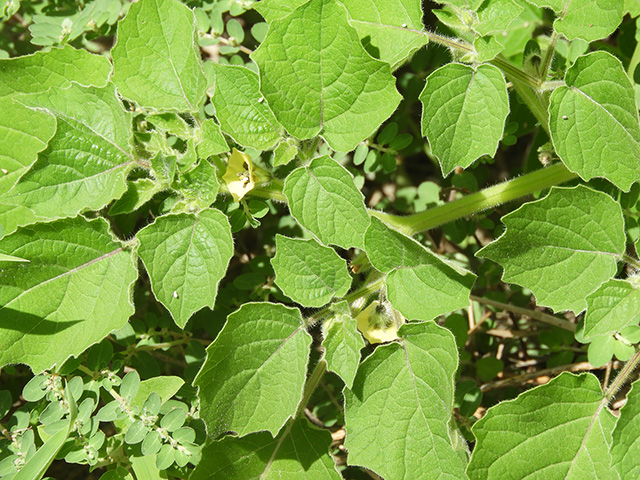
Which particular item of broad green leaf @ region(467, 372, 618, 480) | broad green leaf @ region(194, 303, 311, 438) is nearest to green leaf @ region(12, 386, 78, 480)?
broad green leaf @ region(194, 303, 311, 438)

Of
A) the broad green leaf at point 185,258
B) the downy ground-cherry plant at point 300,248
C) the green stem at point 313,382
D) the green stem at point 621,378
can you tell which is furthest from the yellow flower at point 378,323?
the green stem at point 621,378

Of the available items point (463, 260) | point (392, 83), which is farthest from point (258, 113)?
point (463, 260)

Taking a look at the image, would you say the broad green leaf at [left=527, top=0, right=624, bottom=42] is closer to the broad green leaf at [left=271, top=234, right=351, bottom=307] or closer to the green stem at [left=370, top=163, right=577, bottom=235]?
the green stem at [left=370, top=163, right=577, bottom=235]

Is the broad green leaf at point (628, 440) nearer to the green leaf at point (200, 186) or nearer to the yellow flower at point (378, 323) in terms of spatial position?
the yellow flower at point (378, 323)

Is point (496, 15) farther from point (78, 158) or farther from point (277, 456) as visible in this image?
point (277, 456)

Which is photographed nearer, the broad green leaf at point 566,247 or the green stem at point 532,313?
the broad green leaf at point 566,247

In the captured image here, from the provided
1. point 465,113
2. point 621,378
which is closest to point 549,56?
point 465,113
